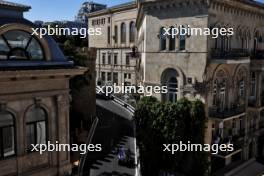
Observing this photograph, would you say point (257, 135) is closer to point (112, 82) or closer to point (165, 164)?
point (165, 164)

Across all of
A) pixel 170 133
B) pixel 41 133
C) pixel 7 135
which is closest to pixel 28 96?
pixel 7 135

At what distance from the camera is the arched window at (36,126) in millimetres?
13141

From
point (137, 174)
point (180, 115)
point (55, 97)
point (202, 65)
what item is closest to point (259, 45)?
point (202, 65)

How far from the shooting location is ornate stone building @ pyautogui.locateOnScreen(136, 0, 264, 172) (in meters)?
24.8

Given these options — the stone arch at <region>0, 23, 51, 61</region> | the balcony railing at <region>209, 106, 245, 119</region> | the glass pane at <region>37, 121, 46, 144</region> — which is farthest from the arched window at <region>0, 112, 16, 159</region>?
the balcony railing at <region>209, 106, 245, 119</region>

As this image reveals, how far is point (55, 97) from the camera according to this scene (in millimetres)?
13727

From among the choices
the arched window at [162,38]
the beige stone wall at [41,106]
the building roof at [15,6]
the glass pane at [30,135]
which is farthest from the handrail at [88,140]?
the building roof at [15,6]

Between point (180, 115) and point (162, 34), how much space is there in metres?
7.87

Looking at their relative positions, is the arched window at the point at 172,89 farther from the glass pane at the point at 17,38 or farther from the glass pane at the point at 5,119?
the glass pane at the point at 5,119

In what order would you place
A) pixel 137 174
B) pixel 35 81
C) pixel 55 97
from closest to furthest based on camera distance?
1. pixel 35 81
2. pixel 55 97
3. pixel 137 174

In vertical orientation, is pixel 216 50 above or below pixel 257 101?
above

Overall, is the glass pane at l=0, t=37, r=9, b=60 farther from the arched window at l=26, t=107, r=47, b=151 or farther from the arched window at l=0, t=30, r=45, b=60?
the arched window at l=26, t=107, r=47, b=151

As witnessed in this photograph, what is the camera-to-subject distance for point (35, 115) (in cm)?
1330

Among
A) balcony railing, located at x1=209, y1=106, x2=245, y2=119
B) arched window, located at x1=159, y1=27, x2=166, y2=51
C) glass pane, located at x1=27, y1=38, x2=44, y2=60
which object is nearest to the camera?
glass pane, located at x1=27, y1=38, x2=44, y2=60
